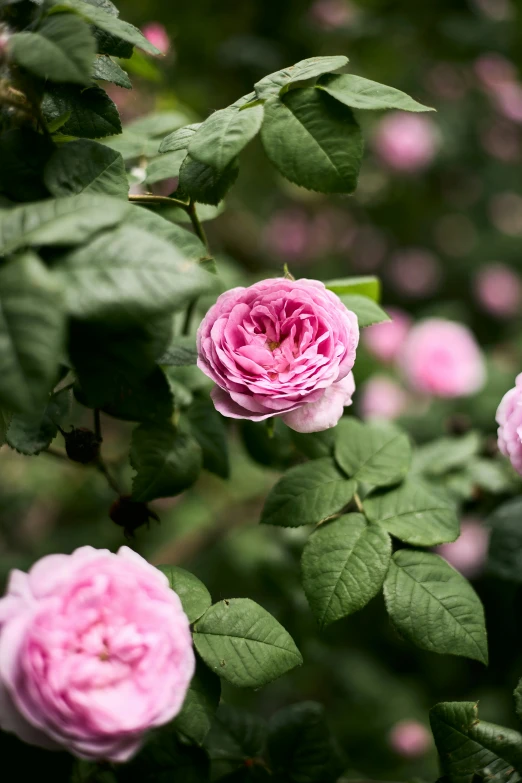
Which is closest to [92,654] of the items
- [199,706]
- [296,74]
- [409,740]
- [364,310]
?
[199,706]

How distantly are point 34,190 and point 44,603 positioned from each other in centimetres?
39

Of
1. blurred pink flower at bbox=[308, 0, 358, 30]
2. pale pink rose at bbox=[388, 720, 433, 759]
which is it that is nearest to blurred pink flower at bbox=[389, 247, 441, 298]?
blurred pink flower at bbox=[308, 0, 358, 30]

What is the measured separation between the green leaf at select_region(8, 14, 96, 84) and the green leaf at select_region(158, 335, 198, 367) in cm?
28

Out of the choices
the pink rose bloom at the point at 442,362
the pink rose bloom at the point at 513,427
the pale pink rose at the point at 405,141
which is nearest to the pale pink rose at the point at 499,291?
the pale pink rose at the point at 405,141

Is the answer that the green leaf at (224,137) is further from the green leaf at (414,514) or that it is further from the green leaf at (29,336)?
the green leaf at (414,514)

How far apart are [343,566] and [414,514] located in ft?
0.44

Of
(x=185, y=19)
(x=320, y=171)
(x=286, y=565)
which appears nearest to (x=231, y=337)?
(x=320, y=171)

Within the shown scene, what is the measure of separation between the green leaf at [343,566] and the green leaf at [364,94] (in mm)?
441

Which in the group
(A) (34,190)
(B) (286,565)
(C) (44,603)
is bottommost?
(B) (286,565)

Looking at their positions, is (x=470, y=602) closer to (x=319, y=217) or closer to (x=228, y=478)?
(x=228, y=478)

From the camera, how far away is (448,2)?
2148 millimetres

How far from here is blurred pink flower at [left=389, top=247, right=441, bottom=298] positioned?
2445 millimetres

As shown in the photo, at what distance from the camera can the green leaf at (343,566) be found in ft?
2.26

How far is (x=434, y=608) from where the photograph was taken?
0.70 meters
